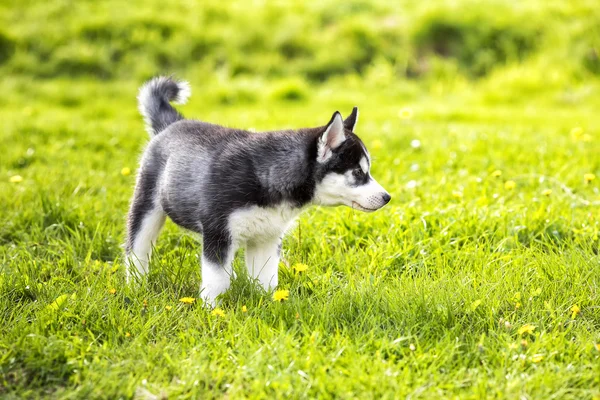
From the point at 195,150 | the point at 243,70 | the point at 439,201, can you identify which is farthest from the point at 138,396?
the point at 243,70

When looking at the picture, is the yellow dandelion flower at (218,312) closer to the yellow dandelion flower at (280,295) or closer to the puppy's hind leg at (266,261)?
the yellow dandelion flower at (280,295)

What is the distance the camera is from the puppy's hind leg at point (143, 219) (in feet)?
12.5

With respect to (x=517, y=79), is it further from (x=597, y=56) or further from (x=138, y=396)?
(x=138, y=396)

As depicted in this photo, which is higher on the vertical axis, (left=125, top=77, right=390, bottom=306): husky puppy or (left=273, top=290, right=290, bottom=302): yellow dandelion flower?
(left=125, top=77, right=390, bottom=306): husky puppy

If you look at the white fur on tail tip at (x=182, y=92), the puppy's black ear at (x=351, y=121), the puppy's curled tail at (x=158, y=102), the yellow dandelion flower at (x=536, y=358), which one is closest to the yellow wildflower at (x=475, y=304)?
the yellow dandelion flower at (x=536, y=358)

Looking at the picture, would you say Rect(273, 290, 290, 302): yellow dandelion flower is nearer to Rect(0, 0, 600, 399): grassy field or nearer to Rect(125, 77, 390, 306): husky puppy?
Rect(0, 0, 600, 399): grassy field

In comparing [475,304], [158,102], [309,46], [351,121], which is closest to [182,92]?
[158,102]

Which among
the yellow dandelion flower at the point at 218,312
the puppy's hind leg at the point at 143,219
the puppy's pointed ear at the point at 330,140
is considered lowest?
the yellow dandelion flower at the point at 218,312

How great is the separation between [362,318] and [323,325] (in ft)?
0.63

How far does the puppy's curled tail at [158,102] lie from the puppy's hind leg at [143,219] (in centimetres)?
45

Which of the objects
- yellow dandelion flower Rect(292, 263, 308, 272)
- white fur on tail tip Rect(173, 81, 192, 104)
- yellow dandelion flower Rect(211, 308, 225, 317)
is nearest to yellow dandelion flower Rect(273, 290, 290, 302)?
yellow dandelion flower Rect(211, 308, 225, 317)

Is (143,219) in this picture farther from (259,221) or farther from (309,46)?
(309,46)

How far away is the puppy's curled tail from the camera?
419 cm

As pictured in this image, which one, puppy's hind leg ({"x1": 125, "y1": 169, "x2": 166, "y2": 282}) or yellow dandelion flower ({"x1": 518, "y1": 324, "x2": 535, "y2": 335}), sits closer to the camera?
yellow dandelion flower ({"x1": 518, "y1": 324, "x2": 535, "y2": 335})
